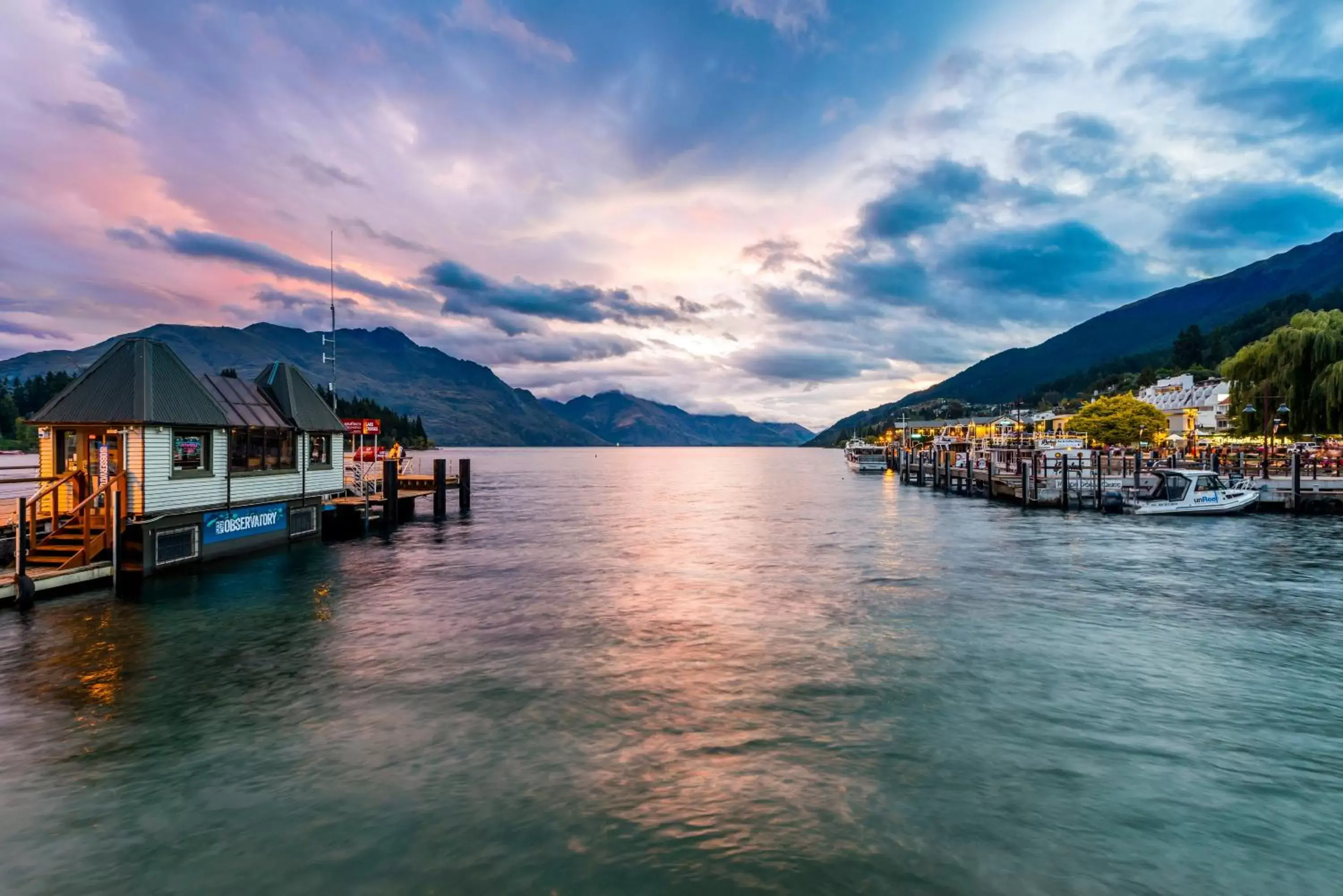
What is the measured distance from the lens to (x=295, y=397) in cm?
3453

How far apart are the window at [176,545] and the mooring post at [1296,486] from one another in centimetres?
6726

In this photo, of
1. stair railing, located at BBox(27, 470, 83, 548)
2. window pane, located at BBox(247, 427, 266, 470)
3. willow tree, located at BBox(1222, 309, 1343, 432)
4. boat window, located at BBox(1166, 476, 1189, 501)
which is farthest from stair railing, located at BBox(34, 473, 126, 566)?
willow tree, located at BBox(1222, 309, 1343, 432)

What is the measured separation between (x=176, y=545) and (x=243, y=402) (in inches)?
294

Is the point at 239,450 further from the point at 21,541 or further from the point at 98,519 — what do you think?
the point at 21,541

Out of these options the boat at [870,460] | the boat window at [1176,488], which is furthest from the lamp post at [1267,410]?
the boat at [870,460]

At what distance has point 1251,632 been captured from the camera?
778 inches

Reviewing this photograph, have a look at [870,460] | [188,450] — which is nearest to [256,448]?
[188,450]

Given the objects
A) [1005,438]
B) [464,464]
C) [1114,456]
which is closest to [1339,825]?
[464,464]

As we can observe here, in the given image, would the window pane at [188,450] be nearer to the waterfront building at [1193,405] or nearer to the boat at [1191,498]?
the boat at [1191,498]

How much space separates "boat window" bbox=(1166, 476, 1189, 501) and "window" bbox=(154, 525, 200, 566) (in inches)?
2385

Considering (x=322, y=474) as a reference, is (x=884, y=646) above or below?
below

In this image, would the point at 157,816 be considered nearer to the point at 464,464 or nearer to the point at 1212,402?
the point at 464,464

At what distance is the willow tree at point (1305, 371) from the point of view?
171ft

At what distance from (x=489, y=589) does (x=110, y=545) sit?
1350cm
